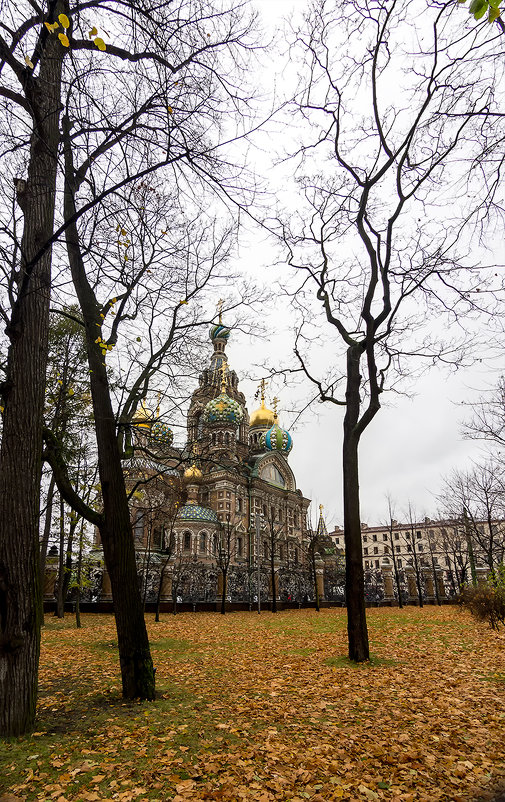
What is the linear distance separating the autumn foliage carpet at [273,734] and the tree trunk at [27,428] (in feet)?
2.39

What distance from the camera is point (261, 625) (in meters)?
17.2

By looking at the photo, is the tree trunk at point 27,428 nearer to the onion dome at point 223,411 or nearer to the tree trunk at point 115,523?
the tree trunk at point 115,523

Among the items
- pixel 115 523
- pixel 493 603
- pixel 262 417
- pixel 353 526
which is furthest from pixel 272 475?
pixel 115 523

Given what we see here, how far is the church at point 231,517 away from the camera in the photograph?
28322mm

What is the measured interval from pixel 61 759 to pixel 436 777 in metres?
3.38

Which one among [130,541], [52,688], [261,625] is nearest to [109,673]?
[52,688]

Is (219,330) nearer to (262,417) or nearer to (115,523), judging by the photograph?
(262,417)

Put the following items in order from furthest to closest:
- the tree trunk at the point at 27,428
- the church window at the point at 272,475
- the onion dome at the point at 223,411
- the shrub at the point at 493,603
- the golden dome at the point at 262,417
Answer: the golden dome at the point at 262,417
the church window at the point at 272,475
the onion dome at the point at 223,411
the shrub at the point at 493,603
the tree trunk at the point at 27,428

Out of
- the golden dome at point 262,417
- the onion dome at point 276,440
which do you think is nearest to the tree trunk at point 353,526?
the onion dome at point 276,440

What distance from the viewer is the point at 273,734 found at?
16.1 feet

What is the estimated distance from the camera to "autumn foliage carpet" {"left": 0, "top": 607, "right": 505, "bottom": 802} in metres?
3.90

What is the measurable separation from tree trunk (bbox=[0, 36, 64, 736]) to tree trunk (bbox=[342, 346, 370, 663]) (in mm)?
5791

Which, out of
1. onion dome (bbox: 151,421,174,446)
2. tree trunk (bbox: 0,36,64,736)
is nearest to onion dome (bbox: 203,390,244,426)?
onion dome (bbox: 151,421,174,446)

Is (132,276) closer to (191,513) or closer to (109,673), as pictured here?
(109,673)
